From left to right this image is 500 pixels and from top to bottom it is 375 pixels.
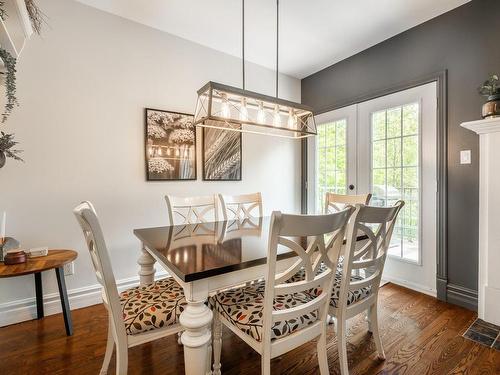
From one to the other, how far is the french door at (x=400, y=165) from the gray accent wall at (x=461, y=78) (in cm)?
15

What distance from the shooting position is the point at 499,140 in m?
1.89

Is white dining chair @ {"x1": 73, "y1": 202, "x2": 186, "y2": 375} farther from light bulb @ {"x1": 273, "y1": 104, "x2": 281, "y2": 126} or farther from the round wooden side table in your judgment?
light bulb @ {"x1": 273, "y1": 104, "x2": 281, "y2": 126}

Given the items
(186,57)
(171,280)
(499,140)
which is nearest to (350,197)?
(499,140)

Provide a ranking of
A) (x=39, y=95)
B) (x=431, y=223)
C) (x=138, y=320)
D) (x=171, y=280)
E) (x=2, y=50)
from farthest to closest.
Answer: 1. (x=431, y=223)
2. (x=39, y=95)
3. (x=171, y=280)
4. (x=2, y=50)
5. (x=138, y=320)

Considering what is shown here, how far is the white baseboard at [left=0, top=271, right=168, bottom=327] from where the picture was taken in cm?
195

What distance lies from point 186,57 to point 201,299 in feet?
8.30

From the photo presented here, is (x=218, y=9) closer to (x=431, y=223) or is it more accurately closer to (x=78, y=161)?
(x=78, y=161)

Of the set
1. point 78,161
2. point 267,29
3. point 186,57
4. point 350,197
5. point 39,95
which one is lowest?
point 350,197

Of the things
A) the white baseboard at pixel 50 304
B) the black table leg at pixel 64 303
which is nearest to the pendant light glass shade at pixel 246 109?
the black table leg at pixel 64 303

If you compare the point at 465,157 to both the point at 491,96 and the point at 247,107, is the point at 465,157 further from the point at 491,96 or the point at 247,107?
the point at 247,107

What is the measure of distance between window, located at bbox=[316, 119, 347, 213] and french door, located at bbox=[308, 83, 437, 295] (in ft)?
0.04

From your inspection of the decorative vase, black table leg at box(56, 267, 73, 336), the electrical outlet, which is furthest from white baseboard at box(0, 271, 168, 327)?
the decorative vase

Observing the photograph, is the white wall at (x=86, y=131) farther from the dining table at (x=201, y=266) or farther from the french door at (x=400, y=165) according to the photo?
the french door at (x=400, y=165)

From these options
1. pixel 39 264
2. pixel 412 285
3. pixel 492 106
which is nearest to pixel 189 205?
pixel 39 264
